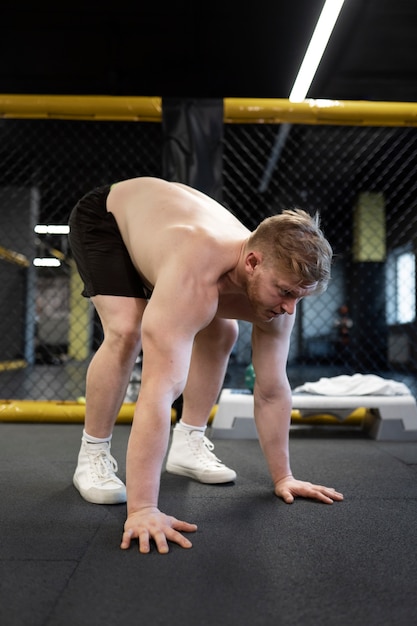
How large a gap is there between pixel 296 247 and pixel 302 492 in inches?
24.9

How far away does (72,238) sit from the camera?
1.46 meters

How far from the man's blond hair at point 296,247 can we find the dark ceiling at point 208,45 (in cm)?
286

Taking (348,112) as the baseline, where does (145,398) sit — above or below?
below

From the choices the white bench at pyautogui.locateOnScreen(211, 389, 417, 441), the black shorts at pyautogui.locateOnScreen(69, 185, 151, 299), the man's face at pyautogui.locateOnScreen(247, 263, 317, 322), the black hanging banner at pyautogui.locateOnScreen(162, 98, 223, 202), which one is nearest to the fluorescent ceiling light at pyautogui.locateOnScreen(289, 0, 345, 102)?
the black hanging banner at pyautogui.locateOnScreen(162, 98, 223, 202)

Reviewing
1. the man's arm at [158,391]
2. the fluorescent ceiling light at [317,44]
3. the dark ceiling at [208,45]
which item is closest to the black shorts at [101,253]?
the man's arm at [158,391]

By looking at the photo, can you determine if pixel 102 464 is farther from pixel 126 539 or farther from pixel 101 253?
pixel 101 253

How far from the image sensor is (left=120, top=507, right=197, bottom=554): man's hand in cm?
97

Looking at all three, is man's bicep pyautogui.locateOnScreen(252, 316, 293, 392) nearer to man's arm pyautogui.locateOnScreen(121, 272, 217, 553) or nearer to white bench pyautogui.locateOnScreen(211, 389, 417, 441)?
man's arm pyautogui.locateOnScreen(121, 272, 217, 553)

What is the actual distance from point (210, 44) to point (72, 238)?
10.8 ft

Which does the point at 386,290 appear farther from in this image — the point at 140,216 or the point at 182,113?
the point at 140,216

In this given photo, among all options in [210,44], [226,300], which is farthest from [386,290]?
[226,300]

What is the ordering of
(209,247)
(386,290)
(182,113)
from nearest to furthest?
(209,247)
(182,113)
(386,290)

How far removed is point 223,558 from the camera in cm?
94

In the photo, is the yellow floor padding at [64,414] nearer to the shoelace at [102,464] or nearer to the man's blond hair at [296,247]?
the shoelace at [102,464]
